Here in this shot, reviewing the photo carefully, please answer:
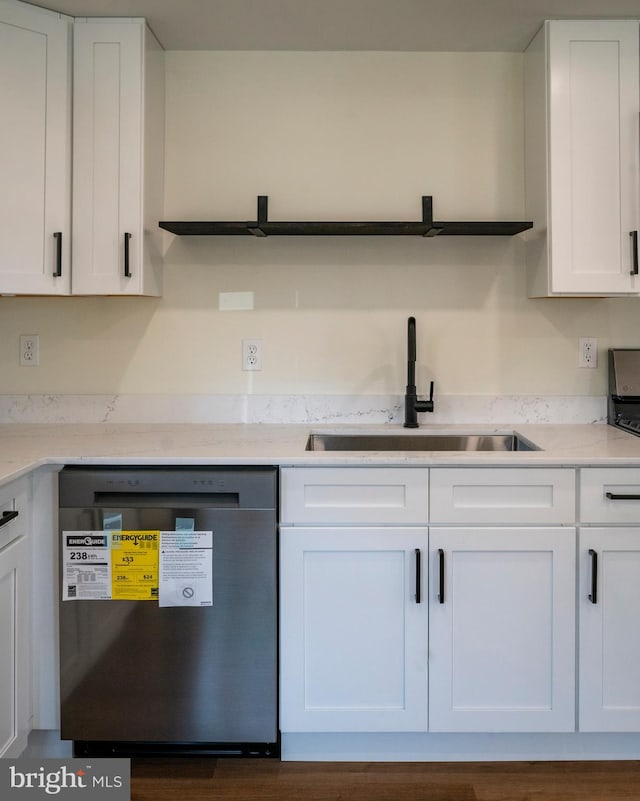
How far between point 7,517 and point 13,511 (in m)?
0.05

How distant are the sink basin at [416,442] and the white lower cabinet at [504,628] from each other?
524mm

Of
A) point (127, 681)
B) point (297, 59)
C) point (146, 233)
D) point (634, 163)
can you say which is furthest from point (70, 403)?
point (634, 163)

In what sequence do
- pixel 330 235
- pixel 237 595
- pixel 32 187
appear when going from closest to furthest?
1. pixel 237 595
2. pixel 32 187
3. pixel 330 235

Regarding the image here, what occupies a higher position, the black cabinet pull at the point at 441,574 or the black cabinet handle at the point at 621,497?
the black cabinet handle at the point at 621,497

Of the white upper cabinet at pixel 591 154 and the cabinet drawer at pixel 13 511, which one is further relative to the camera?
the white upper cabinet at pixel 591 154

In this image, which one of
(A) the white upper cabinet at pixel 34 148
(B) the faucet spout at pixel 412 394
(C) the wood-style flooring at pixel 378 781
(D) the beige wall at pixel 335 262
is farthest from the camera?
(D) the beige wall at pixel 335 262

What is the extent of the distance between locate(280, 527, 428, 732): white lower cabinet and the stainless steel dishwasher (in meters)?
0.07

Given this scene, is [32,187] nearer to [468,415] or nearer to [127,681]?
[127,681]

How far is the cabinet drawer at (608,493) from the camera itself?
184 cm

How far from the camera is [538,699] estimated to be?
1862 mm

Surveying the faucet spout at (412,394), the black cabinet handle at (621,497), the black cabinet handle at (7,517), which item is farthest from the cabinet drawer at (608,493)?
the black cabinet handle at (7,517)

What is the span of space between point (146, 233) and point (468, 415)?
1.32 meters

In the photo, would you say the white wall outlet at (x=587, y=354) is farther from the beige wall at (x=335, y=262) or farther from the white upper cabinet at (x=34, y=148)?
the white upper cabinet at (x=34, y=148)

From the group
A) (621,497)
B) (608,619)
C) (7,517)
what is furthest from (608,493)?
(7,517)
